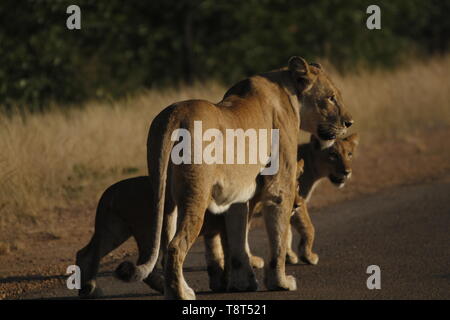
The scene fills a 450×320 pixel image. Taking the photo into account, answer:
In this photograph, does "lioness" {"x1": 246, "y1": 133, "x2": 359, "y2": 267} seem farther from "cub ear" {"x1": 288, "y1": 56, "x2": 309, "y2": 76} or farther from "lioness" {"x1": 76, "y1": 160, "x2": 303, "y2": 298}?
"lioness" {"x1": 76, "y1": 160, "x2": 303, "y2": 298}

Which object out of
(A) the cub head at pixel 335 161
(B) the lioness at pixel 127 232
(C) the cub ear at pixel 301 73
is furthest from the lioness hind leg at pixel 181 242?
(A) the cub head at pixel 335 161

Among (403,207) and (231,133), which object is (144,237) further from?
(403,207)

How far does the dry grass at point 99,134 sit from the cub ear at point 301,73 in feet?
11.7

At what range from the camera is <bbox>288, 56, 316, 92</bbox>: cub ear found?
6.85 m

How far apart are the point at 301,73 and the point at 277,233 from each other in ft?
4.06

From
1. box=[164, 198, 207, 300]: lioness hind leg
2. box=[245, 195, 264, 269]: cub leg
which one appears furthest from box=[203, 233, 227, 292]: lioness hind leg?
box=[164, 198, 207, 300]: lioness hind leg

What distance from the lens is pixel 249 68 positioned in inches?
837

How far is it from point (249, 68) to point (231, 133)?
15318 millimetres

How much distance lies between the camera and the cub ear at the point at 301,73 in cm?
685

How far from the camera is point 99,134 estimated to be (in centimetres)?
1227

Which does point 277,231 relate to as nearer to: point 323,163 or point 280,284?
point 280,284

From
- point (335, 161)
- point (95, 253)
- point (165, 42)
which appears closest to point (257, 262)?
point (95, 253)

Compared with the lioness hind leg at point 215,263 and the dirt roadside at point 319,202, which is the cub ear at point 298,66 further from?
the dirt roadside at point 319,202

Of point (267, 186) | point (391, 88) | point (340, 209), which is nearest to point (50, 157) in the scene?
point (340, 209)
